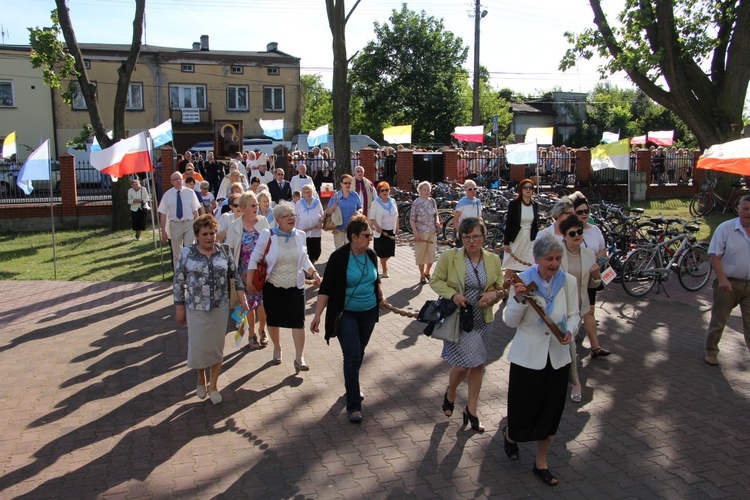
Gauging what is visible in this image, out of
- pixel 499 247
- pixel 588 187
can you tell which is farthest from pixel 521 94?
pixel 499 247

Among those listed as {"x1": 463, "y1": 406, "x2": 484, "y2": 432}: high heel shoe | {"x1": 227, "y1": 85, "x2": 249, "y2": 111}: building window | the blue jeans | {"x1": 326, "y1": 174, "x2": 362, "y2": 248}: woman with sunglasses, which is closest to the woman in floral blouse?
the blue jeans

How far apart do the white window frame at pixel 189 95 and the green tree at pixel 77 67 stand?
77.4 feet

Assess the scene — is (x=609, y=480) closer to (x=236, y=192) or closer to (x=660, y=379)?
(x=660, y=379)

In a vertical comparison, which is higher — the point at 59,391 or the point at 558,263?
the point at 558,263

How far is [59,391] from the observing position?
21.7ft

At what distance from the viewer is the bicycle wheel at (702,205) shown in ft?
68.3

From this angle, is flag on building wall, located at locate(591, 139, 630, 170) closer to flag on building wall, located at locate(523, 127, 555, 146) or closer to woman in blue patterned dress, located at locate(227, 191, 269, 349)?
flag on building wall, located at locate(523, 127, 555, 146)

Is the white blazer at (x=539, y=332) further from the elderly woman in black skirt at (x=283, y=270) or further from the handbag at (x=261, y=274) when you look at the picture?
the handbag at (x=261, y=274)

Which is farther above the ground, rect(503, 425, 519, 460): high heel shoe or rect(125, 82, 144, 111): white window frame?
rect(125, 82, 144, 111): white window frame

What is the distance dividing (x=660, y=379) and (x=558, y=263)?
300 cm

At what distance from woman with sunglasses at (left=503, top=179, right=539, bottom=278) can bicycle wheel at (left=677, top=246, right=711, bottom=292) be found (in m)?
3.48

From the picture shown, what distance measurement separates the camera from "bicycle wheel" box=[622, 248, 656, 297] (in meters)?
10.5

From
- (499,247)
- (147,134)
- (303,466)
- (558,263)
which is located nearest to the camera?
(558,263)

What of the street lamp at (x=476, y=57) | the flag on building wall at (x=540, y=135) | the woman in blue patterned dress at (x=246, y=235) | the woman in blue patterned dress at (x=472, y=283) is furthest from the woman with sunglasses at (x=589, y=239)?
the street lamp at (x=476, y=57)
